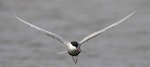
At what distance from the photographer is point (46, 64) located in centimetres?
1661

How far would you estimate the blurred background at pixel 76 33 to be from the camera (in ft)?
56.2

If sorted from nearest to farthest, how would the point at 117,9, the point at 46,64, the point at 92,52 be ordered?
the point at 46,64
the point at 92,52
the point at 117,9

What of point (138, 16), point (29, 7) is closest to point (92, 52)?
point (138, 16)

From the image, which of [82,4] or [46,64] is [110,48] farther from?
[82,4]

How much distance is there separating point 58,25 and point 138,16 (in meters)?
2.44

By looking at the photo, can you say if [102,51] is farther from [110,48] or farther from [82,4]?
[82,4]

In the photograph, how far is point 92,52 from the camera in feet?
58.3

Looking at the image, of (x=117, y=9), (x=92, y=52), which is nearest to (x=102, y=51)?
(x=92, y=52)

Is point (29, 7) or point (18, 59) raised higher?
point (18, 59)

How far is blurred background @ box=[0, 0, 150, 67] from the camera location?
17125mm

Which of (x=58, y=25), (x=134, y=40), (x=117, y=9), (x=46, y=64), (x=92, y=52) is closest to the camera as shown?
(x=46, y=64)

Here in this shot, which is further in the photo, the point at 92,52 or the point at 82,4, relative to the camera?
the point at 82,4

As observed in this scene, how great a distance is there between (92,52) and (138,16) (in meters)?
3.82

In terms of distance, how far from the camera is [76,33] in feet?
63.5
